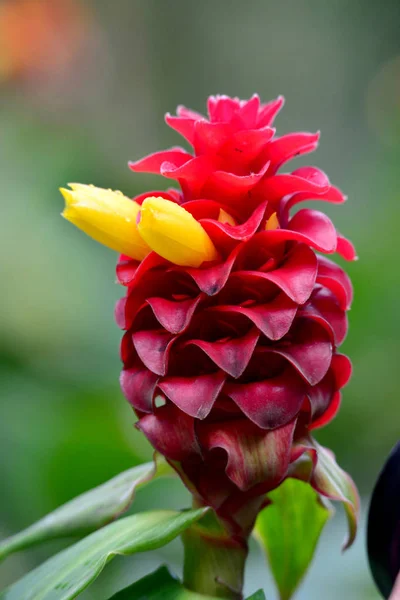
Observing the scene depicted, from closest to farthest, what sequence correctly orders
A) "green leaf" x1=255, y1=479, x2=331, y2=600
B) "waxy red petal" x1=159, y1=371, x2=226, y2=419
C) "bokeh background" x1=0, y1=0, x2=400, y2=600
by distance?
"waxy red petal" x1=159, y1=371, x2=226, y2=419
"green leaf" x1=255, y1=479, x2=331, y2=600
"bokeh background" x1=0, y1=0, x2=400, y2=600

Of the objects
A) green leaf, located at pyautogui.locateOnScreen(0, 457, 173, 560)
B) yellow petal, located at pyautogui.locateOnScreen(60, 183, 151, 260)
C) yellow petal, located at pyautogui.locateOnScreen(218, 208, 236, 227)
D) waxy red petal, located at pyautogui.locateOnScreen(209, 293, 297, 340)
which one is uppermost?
yellow petal, located at pyautogui.locateOnScreen(60, 183, 151, 260)

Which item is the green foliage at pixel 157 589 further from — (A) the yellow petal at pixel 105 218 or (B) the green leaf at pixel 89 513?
(A) the yellow petal at pixel 105 218

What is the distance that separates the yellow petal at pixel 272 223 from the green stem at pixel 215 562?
19cm

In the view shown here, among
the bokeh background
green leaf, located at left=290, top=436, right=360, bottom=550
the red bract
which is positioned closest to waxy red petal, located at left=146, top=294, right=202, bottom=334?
the red bract

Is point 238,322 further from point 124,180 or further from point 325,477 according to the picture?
point 124,180

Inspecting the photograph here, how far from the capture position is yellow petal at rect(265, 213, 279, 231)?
0.41 metres

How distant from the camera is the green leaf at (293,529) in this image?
51 centimetres

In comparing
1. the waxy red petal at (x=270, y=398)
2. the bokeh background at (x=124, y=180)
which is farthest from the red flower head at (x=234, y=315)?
the bokeh background at (x=124, y=180)

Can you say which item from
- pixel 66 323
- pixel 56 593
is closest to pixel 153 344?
pixel 56 593

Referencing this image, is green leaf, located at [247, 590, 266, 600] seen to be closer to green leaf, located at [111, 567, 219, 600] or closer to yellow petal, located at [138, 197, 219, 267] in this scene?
green leaf, located at [111, 567, 219, 600]

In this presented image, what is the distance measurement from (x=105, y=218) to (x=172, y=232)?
0.19 feet

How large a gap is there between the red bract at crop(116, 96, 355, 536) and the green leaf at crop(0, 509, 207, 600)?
3 cm

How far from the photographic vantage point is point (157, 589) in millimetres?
421

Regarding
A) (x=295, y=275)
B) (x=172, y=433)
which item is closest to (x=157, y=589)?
(x=172, y=433)
